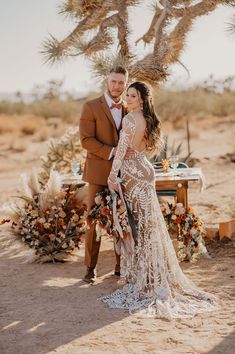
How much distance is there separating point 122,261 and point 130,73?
10.7ft

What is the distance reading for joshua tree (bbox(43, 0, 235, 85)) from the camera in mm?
8039

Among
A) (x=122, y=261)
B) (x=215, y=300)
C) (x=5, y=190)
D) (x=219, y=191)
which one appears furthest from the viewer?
(x=5, y=190)

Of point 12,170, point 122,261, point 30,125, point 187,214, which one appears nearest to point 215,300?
point 122,261

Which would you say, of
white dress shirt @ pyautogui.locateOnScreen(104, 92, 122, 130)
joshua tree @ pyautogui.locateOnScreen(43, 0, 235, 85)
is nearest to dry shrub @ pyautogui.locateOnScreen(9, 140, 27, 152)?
joshua tree @ pyautogui.locateOnScreen(43, 0, 235, 85)

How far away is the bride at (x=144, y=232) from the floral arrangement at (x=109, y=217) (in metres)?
0.09

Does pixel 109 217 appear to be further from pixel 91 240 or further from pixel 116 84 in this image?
pixel 116 84

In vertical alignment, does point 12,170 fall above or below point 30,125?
below

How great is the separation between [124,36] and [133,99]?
11.3 ft

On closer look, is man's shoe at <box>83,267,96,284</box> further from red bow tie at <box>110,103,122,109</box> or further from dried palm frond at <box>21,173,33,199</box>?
red bow tie at <box>110,103,122,109</box>

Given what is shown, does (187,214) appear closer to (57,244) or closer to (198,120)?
(57,244)

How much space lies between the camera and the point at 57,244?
6.53 metres

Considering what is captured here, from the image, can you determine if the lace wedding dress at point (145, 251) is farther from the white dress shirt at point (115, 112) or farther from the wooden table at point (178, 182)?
the wooden table at point (178, 182)

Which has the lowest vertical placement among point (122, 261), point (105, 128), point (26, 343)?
point (26, 343)

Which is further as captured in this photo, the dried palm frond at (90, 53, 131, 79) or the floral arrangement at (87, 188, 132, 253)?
the dried palm frond at (90, 53, 131, 79)
